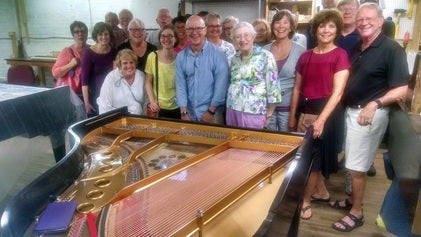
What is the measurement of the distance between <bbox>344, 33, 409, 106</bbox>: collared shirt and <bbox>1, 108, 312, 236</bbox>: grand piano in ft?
2.40

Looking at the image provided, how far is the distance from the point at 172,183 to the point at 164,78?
1.68 metres

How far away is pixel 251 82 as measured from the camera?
2846 mm

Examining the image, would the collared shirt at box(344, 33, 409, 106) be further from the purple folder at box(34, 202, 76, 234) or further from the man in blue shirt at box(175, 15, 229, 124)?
the purple folder at box(34, 202, 76, 234)

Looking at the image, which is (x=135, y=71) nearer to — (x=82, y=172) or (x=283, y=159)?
(x=82, y=172)

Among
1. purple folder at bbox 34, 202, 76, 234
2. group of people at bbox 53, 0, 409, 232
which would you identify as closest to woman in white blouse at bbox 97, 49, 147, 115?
group of people at bbox 53, 0, 409, 232

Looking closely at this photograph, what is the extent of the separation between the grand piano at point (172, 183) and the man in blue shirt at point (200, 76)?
0.57 metres

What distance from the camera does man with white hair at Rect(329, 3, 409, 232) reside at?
242 centimetres

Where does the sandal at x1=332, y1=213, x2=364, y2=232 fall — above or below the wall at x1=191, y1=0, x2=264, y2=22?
below

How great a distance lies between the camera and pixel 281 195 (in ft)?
4.58

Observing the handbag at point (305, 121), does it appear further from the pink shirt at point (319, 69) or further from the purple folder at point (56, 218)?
the purple folder at point (56, 218)

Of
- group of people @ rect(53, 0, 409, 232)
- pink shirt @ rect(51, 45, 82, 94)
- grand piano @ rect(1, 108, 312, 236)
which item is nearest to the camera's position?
grand piano @ rect(1, 108, 312, 236)

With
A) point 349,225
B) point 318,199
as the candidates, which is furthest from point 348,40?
point 349,225

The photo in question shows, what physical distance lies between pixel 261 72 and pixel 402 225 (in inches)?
58.6

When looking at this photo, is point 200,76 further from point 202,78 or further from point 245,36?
point 245,36
